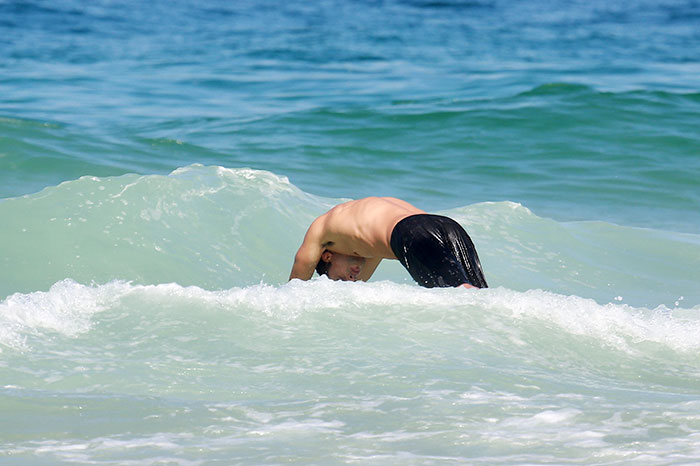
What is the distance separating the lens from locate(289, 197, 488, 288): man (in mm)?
4816

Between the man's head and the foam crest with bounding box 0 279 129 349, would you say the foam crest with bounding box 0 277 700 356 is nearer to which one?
the foam crest with bounding box 0 279 129 349

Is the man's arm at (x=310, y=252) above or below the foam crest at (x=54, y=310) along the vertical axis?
above

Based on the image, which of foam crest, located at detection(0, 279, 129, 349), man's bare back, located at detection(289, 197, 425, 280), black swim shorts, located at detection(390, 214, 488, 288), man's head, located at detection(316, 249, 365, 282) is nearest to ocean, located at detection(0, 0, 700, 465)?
foam crest, located at detection(0, 279, 129, 349)

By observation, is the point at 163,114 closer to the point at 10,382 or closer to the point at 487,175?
the point at 487,175

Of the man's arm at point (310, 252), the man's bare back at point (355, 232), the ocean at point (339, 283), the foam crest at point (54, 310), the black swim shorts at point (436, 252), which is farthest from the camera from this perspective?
the man's arm at point (310, 252)

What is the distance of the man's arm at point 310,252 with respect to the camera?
522 centimetres

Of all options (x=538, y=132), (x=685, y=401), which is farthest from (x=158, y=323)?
(x=538, y=132)

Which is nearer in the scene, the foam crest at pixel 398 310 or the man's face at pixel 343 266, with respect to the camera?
the foam crest at pixel 398 310

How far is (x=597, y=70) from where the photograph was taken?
18328mm

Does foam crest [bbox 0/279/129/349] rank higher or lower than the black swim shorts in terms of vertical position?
lower

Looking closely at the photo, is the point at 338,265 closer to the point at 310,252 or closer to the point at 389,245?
the point at 310,252

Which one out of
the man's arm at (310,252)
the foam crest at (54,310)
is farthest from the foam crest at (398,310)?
the man's arm at (310,252)

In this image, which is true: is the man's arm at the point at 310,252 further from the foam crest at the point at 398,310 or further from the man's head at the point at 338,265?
the foam crest at the point at 398,310

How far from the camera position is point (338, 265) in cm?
530
